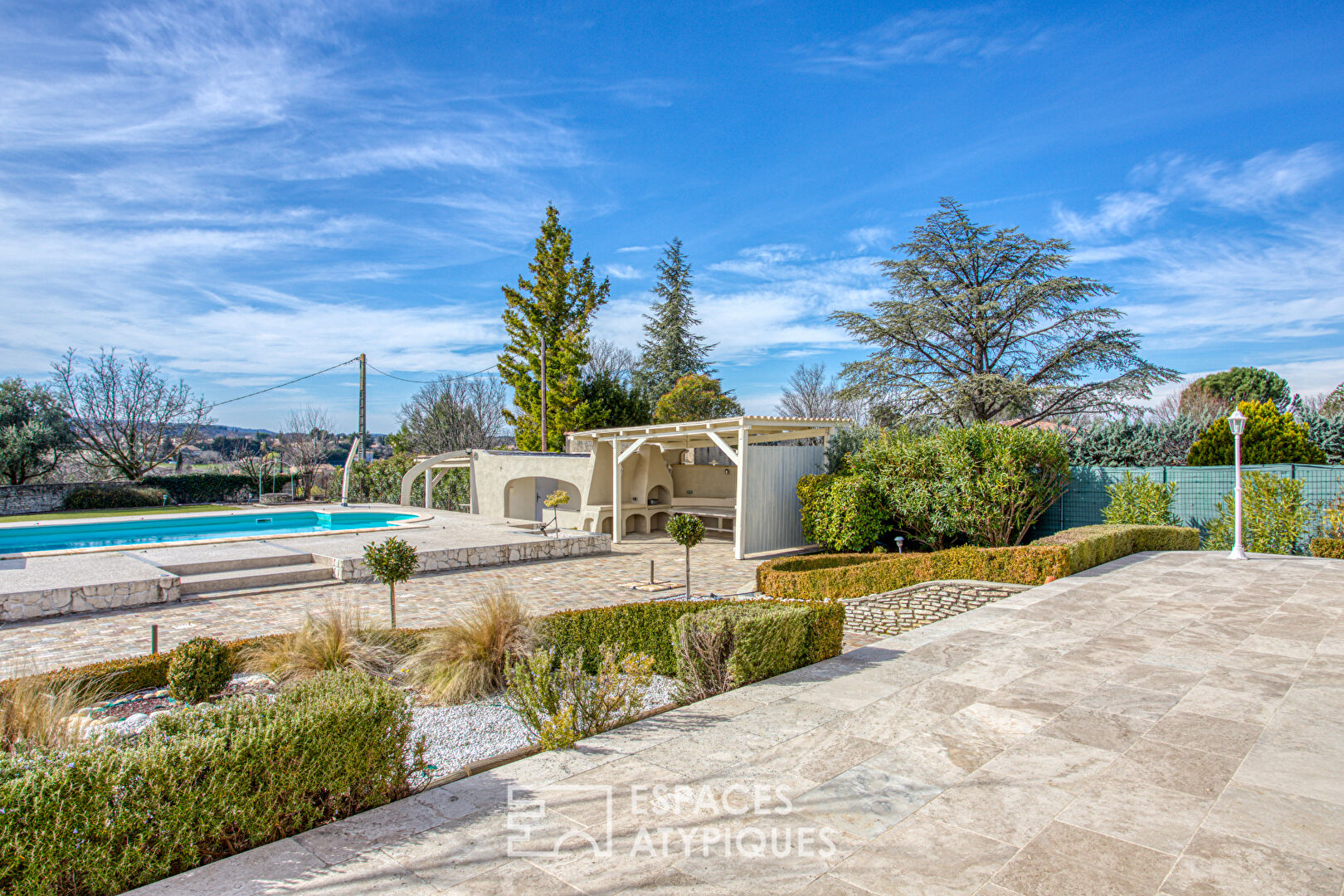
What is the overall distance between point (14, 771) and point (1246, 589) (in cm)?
1022

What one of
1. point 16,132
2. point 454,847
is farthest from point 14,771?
point 16,132

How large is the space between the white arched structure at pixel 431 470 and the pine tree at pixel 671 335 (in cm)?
1064

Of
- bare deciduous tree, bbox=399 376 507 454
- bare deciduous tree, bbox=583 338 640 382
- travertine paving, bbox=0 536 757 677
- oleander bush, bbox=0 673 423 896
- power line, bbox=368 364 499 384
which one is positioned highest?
bare deciduous tree, bbox=583 338 640 382

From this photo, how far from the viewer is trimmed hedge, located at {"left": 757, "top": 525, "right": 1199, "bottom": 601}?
8.52 m

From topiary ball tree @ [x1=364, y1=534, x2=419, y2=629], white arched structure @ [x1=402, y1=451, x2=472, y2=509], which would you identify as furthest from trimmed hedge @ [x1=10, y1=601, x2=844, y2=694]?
white arched structure @ [x1=402, y1=451, x2=472, y2=509]

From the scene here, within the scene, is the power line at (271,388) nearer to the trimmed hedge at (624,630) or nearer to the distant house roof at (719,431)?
the distant house roof at (719,431)

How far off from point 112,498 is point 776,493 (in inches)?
980

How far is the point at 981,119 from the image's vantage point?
12.4m

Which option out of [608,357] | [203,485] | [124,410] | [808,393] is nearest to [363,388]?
[203,485]

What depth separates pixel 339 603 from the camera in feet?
26.8

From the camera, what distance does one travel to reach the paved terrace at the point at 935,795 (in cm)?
219

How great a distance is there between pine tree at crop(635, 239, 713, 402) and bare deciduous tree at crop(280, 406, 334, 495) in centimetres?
1636

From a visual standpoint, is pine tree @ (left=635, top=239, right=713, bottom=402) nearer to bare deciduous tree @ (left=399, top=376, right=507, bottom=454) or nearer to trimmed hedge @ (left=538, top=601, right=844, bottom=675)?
bare deciduous tree @ (left=399, top=376, right=507, bottom=454)

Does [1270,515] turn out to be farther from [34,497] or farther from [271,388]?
[34,497]
